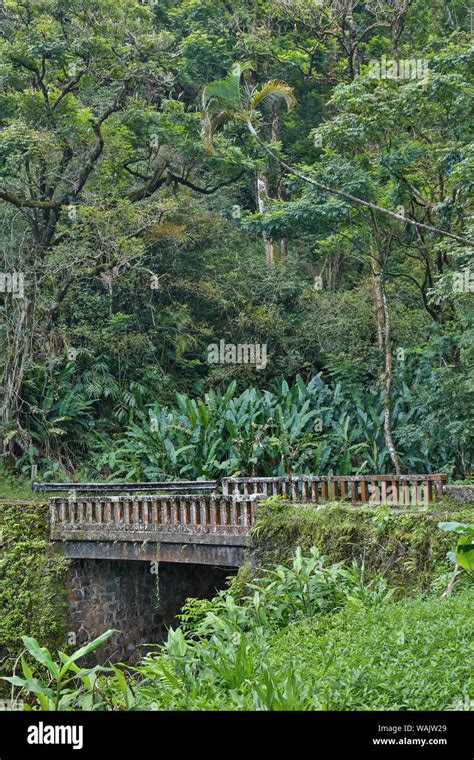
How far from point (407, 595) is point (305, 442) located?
8.01m

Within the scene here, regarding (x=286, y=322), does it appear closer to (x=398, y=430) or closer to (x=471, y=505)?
(x=398, y=430)

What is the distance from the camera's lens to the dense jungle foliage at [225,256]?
15.7m

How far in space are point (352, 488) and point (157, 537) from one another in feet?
9.45

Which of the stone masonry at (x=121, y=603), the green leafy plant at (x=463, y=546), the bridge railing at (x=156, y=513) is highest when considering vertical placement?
the bridge railing at (x=156, y=513)

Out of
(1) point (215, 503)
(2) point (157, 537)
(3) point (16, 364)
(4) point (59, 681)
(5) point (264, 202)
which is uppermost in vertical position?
(5) point (264, 202)

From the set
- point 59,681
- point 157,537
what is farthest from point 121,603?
point 59,681

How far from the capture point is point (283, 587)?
844cm

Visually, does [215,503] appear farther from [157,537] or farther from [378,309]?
[378,309]

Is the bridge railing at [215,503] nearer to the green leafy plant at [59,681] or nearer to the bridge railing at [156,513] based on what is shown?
the bridge railing at [156,513]

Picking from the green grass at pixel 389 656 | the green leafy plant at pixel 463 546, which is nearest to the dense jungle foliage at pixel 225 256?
the green leafy plant at pixel 463 546

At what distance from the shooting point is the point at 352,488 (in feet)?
35.4

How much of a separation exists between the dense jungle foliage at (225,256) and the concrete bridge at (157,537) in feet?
8.90

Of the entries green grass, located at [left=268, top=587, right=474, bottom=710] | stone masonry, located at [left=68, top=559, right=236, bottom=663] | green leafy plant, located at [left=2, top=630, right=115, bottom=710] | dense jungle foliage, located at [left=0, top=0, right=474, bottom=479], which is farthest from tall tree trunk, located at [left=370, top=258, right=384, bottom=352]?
green leafy plant, located at [left=2, top=630, right=115, bottom=710]

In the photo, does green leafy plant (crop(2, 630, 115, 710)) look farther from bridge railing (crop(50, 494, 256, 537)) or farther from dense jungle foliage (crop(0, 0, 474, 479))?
dense jungle foliage (crop(0, 0, 474, 479))
